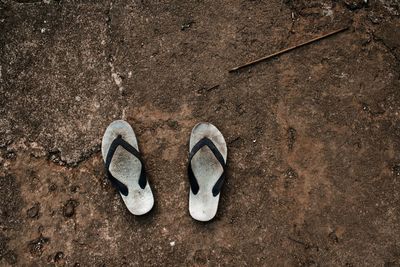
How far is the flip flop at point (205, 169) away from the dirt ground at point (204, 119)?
6 cm

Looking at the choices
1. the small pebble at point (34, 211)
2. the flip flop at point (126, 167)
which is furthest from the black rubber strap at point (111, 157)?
the small pebble at point (34, 211)

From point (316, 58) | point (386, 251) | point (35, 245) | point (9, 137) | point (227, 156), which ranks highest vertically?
point (316, 58)

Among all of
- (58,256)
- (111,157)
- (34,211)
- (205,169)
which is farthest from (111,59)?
(58,256)

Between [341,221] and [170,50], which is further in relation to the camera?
[170,50]

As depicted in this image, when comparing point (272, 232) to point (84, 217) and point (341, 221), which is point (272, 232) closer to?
point (341, 221)

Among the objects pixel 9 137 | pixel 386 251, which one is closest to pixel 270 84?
pixel 386 251

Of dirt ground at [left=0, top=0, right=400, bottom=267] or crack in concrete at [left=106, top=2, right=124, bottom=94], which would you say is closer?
dirt ground at [left=0, top=0, right=400, bottom=267]

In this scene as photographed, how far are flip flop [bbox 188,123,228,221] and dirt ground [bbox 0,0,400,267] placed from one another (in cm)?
6

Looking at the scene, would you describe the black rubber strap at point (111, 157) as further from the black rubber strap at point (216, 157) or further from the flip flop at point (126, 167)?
the black rubber strap at point (216, 157)

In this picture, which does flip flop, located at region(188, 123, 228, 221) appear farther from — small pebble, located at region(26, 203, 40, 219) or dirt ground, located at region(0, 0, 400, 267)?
small pebble, located at region(26, 203, 40, 219)

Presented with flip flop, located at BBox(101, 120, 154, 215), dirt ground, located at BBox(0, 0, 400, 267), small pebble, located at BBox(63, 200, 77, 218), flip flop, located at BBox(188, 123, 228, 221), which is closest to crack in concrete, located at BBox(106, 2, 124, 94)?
dirt ground, located at BBox(0, 0, 400, 267)

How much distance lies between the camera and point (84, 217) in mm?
2471

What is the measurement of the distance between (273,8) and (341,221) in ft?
4.38

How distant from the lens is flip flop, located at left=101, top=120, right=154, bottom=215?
2.42 meters
